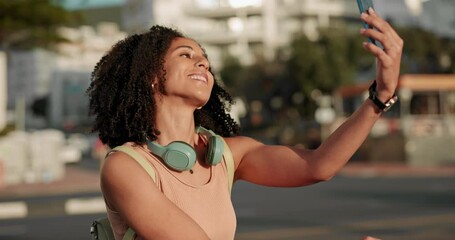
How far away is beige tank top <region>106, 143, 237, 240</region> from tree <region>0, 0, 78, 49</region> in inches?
1170

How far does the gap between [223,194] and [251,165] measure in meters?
0.23

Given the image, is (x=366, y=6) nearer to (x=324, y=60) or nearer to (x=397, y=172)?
(x=397, y=172)

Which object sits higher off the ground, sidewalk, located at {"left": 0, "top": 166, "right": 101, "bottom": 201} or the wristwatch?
the wristwatch

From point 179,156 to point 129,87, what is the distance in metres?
0.27

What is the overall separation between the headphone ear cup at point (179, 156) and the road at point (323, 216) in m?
7.90

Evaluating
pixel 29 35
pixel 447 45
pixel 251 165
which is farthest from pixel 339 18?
pixel 251 165

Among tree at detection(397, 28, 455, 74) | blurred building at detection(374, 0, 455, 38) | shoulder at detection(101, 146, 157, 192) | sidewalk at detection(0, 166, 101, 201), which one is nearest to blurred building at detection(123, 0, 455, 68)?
tree at detection(397, 28, 455, 74)

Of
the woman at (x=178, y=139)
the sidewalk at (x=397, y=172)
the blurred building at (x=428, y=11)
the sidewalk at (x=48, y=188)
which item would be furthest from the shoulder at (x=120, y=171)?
the sidewalk at (x=397, y=172)

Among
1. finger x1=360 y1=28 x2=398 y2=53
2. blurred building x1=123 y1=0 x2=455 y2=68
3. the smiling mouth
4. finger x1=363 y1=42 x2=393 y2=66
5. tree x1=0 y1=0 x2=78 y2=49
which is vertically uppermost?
blurred building x1=123 y1=0 x2=455 y2=68

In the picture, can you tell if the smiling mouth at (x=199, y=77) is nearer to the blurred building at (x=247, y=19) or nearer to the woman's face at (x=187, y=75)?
the woman's face at (x=187, y=75)

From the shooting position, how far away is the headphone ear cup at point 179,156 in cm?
213

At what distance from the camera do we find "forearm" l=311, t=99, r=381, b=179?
85.8 inches

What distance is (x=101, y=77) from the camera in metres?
2.35

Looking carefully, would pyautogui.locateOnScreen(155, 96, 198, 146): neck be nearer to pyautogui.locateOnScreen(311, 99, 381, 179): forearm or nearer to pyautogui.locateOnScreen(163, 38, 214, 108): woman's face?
pyautogui.locateOnScreen(163, 38, 214, 108): woman's face
